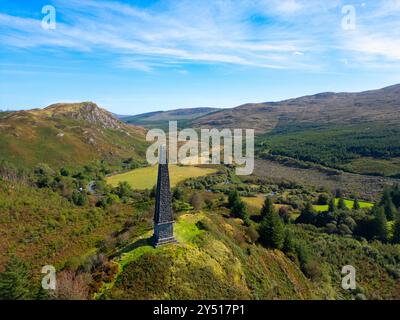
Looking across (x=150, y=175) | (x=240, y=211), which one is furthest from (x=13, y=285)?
(x=150, y=175)

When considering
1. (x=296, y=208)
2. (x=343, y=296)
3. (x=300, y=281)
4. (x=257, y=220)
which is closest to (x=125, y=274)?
(x=300, y=281)

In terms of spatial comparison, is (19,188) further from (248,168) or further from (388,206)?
(248,168)

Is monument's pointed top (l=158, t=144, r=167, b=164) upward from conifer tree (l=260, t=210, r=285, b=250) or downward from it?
upward

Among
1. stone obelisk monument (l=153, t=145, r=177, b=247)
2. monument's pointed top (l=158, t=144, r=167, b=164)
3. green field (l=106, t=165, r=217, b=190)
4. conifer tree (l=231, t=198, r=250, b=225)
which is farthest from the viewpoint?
green field (l=106, t=165, r=217, b=190)

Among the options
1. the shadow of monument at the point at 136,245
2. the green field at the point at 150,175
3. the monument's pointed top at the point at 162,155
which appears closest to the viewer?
the monument's pointed top at the point at 162,155

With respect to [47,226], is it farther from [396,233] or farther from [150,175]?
[150,175]

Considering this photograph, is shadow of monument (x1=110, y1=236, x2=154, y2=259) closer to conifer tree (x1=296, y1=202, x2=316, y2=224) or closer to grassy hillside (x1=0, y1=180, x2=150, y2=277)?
grassy hillside (x1=0, y1=180, x2=150, y2=277)

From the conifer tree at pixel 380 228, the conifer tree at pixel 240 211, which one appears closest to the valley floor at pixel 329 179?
the conifer tree at pixel 380 228

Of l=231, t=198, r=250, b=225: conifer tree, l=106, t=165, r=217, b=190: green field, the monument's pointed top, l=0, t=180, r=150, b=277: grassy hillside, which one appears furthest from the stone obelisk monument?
l=106, t=165, r=217, b=190: green field

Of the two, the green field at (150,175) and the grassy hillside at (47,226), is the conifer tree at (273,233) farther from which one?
the green field at (150,175)
